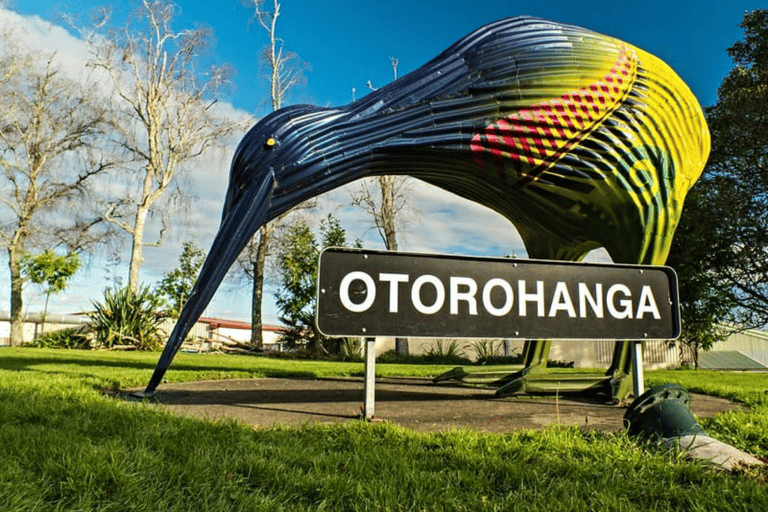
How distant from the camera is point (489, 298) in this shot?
11.3ft

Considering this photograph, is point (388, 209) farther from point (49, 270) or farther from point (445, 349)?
point (49, 270)

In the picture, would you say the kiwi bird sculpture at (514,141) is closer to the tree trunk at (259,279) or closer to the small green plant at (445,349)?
the small green plant at (445,349)

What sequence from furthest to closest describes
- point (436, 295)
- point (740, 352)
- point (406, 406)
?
point (740, 352)
point (406, 406)
point (436, 295)

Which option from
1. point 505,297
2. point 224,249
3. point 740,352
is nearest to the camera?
point 505,297

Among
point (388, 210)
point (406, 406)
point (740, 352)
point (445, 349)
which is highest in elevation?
point (388, 210)

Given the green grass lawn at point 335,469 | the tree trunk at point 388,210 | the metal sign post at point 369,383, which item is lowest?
the green grass lawn at point 335,469

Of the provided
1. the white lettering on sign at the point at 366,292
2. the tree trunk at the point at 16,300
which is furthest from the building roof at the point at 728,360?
the tree trunk at the point at 16,300

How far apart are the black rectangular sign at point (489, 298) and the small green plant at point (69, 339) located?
14.5m

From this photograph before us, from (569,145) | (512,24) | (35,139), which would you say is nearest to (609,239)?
(569,145)

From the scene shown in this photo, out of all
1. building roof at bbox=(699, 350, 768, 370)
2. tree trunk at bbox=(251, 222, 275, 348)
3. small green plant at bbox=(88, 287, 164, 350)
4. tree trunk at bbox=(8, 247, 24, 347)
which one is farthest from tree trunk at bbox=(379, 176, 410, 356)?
building roof at bbox=(699, 350, 768, 370)

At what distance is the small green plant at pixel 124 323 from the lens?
14602 millimetres

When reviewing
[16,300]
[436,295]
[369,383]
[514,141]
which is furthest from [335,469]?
[16,300]

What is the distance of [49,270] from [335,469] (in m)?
19.6

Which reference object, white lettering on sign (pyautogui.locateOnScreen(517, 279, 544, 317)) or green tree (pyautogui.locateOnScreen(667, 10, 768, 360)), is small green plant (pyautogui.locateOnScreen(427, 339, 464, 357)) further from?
white lettering on sign (pyautogui.locateOnScreen(517, 279, 544, 317))
